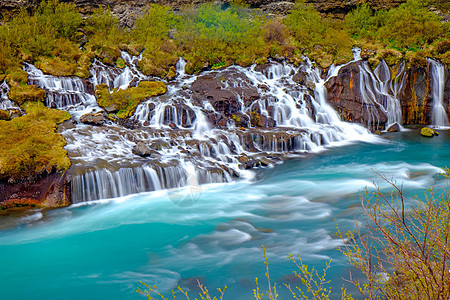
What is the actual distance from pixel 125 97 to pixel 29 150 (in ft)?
22.7

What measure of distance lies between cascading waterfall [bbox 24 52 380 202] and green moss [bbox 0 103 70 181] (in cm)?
51

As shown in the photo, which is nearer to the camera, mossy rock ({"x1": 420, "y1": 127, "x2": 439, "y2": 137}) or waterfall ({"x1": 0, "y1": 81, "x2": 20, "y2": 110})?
waterfall ({"x1": 0, "y1": 81, "x2": 20, "y2": 110})

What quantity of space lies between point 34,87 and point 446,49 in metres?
21.9

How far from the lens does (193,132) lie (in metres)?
14.0

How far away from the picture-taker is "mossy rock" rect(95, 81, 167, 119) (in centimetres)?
1540

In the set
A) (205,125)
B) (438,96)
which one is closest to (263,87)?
(205,125)

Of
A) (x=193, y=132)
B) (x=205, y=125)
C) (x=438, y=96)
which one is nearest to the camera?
(x=193, y=132)

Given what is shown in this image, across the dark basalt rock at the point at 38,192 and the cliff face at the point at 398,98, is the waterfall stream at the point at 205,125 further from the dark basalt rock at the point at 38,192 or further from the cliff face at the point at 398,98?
the dark basalt rock at the point at 38,192

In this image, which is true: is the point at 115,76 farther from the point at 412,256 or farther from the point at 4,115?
the point at 412,256

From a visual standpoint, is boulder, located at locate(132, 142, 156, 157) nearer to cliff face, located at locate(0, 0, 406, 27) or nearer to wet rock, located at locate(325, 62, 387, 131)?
wet rock, located at locate(325, 62, 387, 131)

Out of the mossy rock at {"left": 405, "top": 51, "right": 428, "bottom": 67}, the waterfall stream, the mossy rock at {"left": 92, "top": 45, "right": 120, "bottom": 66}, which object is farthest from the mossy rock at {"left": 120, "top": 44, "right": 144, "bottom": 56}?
the mossy rock at {"left": 405, "top": 51, "right": 428, "bottom": 67}

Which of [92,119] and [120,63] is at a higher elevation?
[120,63]

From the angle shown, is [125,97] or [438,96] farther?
[438,96]

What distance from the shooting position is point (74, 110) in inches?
598
